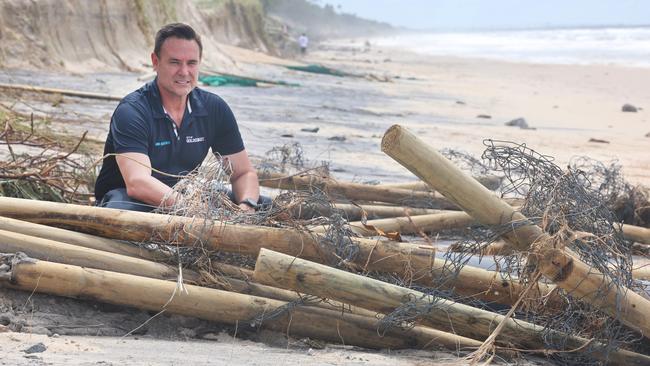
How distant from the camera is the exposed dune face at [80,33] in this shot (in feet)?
50.6

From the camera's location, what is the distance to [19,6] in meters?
15.6

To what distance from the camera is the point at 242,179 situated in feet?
16.4

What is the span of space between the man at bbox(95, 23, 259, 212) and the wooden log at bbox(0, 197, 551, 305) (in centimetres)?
47

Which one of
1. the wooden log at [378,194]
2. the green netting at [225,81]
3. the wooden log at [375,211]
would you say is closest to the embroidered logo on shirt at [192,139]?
the wooden log at [375,211]

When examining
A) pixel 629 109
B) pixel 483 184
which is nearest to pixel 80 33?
pixel 629 109

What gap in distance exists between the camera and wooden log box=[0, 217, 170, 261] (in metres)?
3.88

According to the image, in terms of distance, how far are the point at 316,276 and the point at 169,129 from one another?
1.59 metres

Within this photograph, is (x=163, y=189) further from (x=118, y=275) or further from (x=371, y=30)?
(x=371, y=30)

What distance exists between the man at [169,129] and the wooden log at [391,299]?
116 centimetres

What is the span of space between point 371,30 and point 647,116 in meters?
143

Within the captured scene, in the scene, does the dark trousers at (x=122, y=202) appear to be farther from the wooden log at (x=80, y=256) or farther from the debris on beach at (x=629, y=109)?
the debris on beach at (x=629, y=109)

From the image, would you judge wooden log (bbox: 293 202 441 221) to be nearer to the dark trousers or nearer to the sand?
the dark trousers

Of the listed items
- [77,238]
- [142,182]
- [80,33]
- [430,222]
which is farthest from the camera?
[80,33]

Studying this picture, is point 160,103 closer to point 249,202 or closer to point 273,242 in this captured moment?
point 249,202
